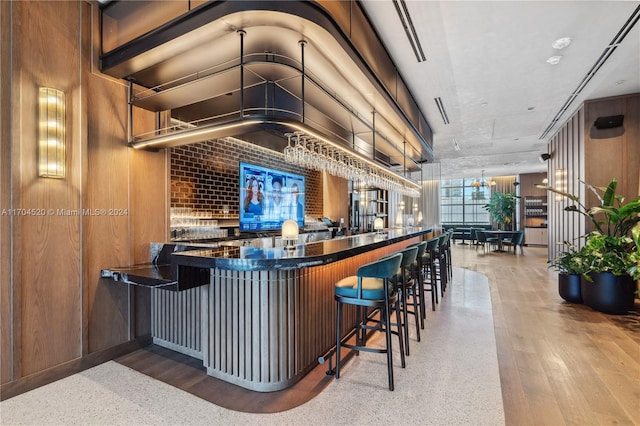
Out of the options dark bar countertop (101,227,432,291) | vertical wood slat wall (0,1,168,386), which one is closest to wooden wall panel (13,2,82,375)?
vertical wood slat wall (0,1,168,386)

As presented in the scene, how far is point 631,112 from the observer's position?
5.61 metres

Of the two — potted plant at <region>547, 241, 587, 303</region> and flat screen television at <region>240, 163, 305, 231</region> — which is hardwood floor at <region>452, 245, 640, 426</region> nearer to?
potted plant at <region>547, 241, 587, 303</region>

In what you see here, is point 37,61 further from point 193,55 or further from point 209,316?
point 209,316

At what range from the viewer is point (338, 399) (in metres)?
2.27

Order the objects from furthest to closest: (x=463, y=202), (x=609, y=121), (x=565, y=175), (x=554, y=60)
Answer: (x=463, y=202) → (x=565, y=175) → (x=609, y=121) → (x=554, y=60)

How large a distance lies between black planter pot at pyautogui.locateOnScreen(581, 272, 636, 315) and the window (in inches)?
498

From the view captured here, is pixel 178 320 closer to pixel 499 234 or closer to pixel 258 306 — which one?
pixel 258 306

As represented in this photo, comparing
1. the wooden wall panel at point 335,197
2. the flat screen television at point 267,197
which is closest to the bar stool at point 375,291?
the flat screen television at point 267,197

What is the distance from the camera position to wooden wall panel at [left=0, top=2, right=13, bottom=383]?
238 cm

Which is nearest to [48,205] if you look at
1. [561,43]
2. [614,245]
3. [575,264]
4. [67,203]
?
[67,203]

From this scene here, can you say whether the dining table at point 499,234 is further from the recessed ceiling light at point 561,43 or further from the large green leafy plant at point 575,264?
the recessed ceiling light at point 561,43

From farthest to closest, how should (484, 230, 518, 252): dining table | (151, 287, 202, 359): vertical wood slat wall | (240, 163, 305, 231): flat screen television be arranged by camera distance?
1. (484, 230, 518, 252): dining table
2. (240, 163, 305, 231): flat screen television
3. (151, 287, 202, 359): vertical wood slat wall

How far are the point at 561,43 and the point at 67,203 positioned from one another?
5691mm

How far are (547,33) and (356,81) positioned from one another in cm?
235
